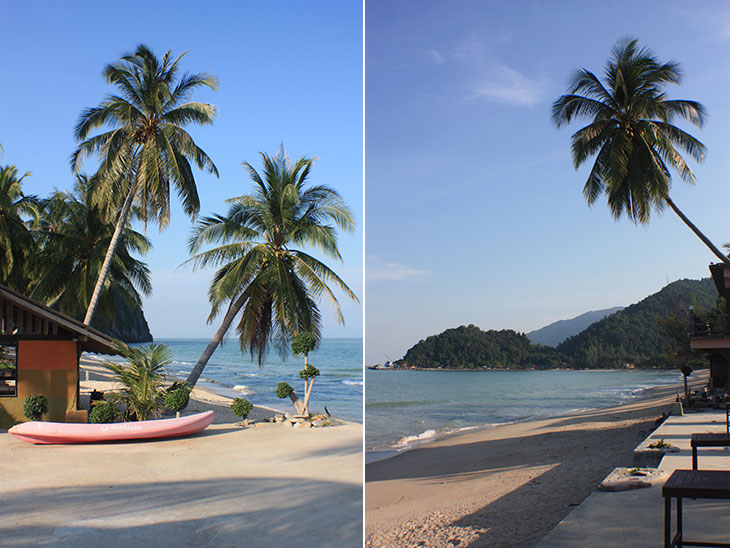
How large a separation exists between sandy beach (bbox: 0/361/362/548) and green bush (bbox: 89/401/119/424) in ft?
2.48

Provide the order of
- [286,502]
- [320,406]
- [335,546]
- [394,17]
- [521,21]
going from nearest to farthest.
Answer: [335,546], [286,502], [394,17], [521,21], [320,406]

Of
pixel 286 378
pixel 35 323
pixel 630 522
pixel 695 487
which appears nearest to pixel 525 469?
pixel 630 522

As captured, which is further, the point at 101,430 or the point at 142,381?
the point at 142,381

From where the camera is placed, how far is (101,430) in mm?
8586

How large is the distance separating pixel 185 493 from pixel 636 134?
14.5 metres

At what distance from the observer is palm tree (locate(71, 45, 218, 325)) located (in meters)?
12.6

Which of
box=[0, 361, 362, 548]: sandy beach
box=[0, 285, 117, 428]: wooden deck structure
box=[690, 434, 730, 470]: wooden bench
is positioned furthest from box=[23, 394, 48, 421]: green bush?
box=[690, 434, 730, 470]: wooden bench

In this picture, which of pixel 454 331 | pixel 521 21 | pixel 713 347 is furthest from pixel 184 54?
pixel 454 331

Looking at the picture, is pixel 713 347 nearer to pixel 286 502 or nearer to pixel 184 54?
pixel 286 502

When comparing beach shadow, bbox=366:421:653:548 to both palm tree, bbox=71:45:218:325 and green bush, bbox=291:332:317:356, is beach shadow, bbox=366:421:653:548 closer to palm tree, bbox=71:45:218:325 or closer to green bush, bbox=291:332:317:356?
green bush, bbox=291:332:317:356

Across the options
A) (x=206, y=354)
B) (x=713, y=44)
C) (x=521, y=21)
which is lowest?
(x=206, y=354)

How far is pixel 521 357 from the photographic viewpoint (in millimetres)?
55375

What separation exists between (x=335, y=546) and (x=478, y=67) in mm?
12696

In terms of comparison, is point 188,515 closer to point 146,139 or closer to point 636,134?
point 146,139
